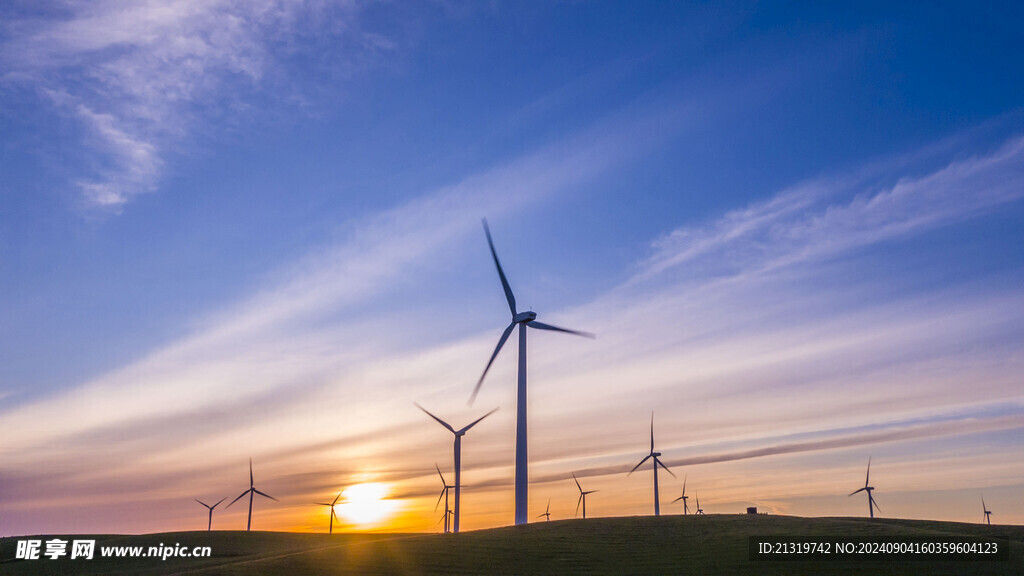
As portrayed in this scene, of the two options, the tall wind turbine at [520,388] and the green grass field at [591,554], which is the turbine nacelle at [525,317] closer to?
the tall wind turbine at [520,388]

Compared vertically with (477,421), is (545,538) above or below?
below


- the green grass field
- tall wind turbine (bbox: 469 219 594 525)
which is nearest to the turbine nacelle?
tall wind turbine (bbox: 469 219 594 525)

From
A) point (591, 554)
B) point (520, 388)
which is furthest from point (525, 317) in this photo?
point (591, 554)

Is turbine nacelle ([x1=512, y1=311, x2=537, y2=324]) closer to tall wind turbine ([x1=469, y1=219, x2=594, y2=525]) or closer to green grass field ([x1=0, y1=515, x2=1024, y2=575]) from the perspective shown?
tall wind turbine ([x1=469, y1=219, x2=594, y2=525])

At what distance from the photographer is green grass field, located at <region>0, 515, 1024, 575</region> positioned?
56250 mm

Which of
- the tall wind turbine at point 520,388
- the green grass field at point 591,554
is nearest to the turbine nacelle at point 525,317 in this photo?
the tall wind turbine at point 520,388

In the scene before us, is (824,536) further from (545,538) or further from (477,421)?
(477,421)

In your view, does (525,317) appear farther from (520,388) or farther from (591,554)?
(591,554)

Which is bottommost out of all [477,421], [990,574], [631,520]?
[990,574]

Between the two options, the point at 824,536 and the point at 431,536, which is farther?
the point at 431,536

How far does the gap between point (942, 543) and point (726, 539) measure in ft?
53.3

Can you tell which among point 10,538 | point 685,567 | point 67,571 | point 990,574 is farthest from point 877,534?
point 10,538

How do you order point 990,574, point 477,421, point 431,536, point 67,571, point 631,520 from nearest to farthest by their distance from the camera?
point 990,574
point 431,536
point 67,571
point 631,520
point 477,421

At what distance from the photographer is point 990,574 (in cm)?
5278
